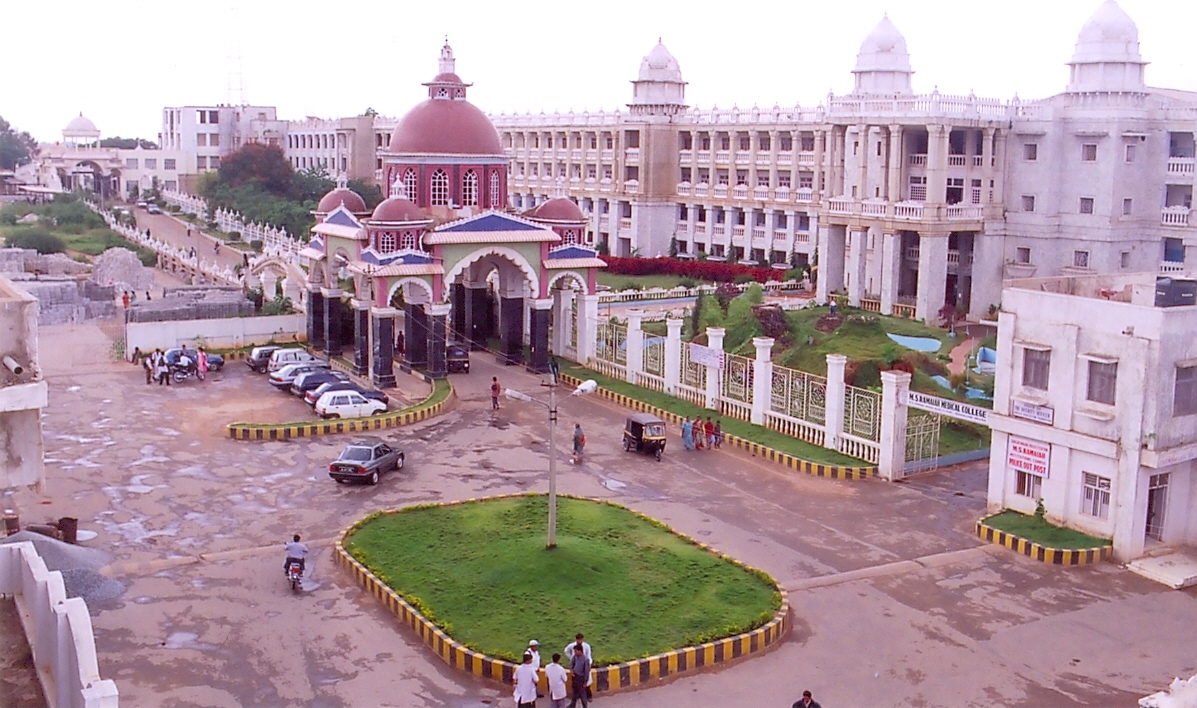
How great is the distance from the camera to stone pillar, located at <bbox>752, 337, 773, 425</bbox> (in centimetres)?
2945

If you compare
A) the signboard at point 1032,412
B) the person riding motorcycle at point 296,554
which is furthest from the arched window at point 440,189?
the signboard at point 1032,412

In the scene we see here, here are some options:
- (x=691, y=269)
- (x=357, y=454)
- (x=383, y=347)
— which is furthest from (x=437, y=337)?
(x=691, y=269)

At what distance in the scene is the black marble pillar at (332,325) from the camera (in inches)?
1560

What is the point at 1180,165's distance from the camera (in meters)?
44.3

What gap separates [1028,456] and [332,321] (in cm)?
2450

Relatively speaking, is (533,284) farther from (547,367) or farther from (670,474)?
(670,474)

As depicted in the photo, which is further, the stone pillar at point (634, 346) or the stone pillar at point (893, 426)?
the stone pillar at point (634, 346)

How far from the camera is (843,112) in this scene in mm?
50344

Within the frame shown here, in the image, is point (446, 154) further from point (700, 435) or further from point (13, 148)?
point (13, 148)

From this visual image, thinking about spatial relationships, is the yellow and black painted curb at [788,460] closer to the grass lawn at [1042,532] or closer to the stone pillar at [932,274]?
the grass lawn at [1042,532]

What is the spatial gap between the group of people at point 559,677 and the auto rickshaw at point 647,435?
41.3ft

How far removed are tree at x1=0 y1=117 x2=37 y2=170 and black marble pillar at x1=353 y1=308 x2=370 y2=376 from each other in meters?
106

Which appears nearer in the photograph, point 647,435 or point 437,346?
point 647,435

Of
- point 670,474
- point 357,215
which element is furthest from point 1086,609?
point 357,215
